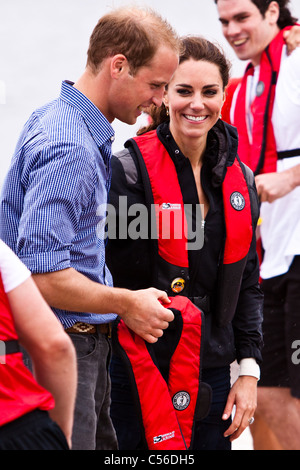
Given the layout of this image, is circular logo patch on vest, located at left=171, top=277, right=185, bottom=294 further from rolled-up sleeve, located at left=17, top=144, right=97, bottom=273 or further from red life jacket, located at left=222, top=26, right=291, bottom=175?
red life jacket, located at left=222, top=26, right=291, bottom=175

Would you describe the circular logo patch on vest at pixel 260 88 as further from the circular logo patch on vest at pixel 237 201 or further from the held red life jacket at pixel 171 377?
the held red life jacket at pixel 171 377

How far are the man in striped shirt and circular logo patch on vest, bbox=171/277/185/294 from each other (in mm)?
271

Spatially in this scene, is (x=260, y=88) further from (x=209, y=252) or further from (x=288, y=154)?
(x=209, y=252)

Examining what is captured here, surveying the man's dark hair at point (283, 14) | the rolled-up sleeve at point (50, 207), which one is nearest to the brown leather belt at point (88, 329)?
the rolled-up sleeve at point (50, 207)

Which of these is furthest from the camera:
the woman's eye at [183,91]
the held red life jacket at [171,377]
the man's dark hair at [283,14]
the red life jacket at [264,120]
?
the man's dark hair at [283,14]

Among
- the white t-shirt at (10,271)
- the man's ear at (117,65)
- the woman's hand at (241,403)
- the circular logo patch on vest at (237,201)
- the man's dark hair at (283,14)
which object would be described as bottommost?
the woman's hand at (241,403)

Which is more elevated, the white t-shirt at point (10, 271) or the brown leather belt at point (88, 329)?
the white t-shirt at point (10, 271)

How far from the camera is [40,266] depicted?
1.85 m

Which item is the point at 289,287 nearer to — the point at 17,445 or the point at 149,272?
the point at 149,272

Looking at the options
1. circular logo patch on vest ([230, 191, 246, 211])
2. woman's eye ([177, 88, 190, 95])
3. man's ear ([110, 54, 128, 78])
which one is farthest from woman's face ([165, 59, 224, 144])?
man's ear ([110, 54, 128, 78])

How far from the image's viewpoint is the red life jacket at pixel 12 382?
1.47 metres

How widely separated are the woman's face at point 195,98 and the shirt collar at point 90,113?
1.94ft
